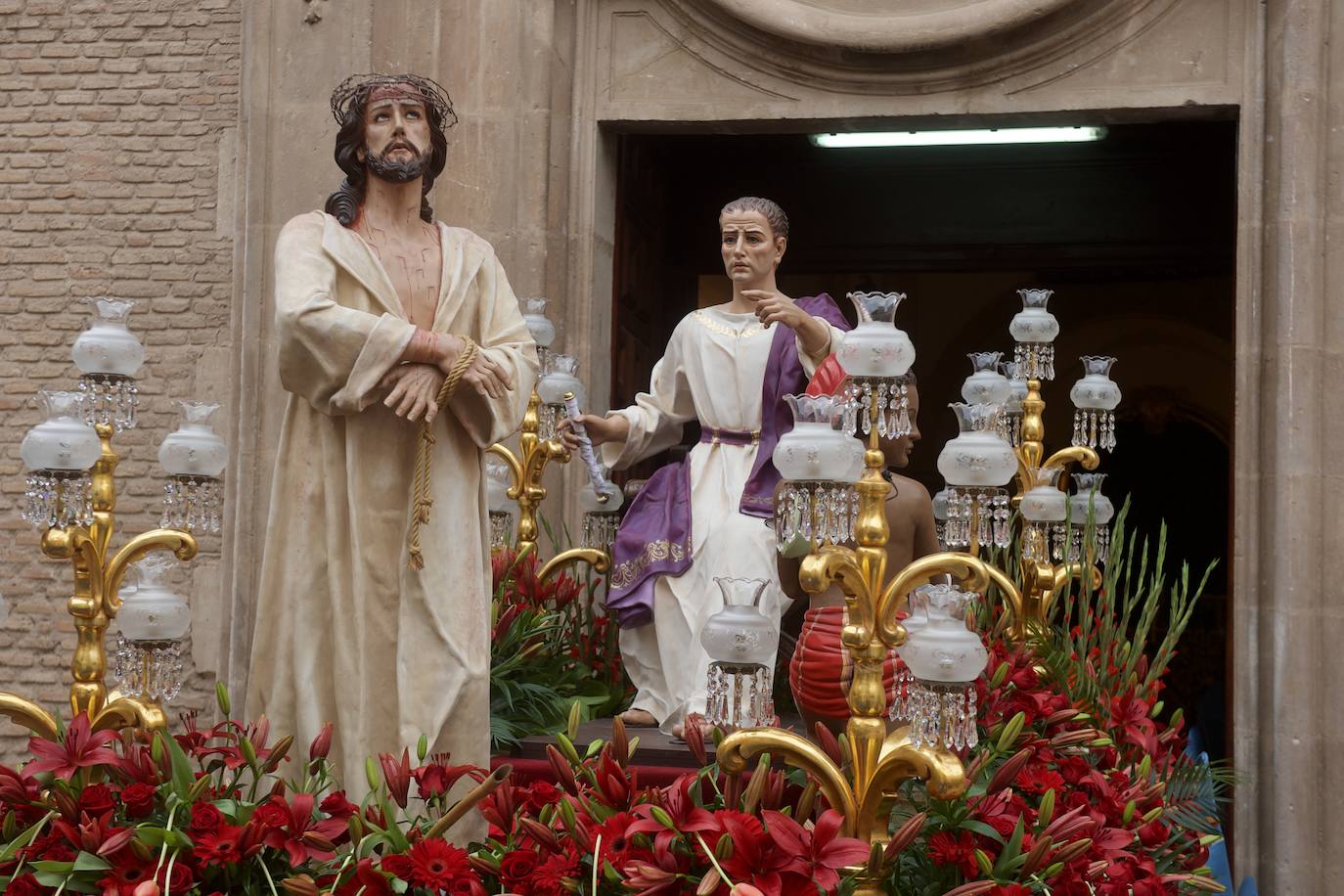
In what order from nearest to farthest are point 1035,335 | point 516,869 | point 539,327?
1. point 516,869
2. point 1035,335
3. point 539,327

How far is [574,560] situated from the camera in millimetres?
6074

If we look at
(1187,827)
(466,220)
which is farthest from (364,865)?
(466,220)

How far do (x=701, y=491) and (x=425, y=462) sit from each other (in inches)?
66.8

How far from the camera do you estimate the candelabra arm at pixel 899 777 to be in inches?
133

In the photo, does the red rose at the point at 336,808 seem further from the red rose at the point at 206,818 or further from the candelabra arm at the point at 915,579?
the candelabra arm at the point at 915,579

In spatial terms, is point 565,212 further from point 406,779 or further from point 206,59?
point 406,779

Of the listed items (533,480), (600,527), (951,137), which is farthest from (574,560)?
(951,137)

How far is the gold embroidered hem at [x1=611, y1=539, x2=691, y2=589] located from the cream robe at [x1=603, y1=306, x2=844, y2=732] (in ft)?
0.19

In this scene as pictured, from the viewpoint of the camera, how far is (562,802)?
333 cm

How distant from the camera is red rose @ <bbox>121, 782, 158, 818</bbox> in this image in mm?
3484

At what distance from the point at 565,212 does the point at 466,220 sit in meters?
0.44

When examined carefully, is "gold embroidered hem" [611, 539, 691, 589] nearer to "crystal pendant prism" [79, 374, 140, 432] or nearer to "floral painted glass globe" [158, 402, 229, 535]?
"floral painted glass globe" [158, 402, 229, 535]

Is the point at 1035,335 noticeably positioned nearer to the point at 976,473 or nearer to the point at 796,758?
the point at 976,473

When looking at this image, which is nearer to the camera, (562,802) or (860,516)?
(562,802)
